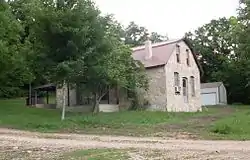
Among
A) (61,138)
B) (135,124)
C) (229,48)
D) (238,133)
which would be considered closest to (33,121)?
(135,124)

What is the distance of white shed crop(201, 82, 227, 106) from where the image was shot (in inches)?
2522

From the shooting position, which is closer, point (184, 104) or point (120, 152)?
point (120, 152)

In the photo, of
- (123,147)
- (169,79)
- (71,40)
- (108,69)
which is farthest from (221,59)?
(123,147)

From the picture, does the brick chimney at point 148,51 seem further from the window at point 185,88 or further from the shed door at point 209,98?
the shed door at point 209,98

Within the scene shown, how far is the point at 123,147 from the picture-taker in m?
15.5

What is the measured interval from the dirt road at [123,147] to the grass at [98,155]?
1.44 ft

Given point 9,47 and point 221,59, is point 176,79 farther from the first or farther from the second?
point 221,59

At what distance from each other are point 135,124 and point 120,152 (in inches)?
443

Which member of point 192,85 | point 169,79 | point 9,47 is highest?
point 9,47

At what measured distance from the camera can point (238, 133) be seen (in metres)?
21.3

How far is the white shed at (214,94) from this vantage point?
210ft

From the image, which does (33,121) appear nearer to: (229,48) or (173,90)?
(173,90)

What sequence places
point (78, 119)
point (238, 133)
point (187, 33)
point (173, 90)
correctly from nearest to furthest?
point (238, 133), point (78, 119), point (173, 90), point (187, 33)

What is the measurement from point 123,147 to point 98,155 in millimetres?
2470
